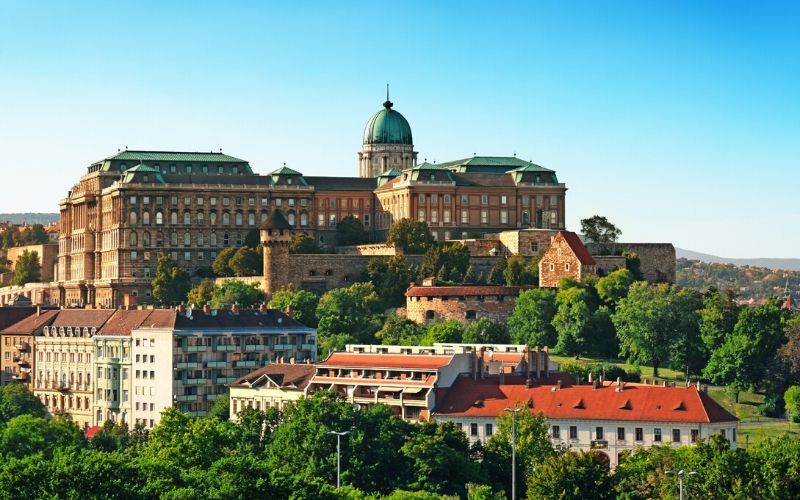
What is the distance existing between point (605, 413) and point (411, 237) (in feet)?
242

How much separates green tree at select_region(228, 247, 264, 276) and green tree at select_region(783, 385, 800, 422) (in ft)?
215

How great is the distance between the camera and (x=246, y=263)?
195500 millimetres

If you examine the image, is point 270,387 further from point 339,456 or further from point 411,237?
point 411,237

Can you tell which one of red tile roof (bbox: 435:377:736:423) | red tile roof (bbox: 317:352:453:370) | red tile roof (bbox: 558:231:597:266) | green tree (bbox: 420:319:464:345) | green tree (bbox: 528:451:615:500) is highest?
red tile roof (bbox: 558:231:597:266)

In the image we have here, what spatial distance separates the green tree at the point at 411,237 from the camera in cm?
19375

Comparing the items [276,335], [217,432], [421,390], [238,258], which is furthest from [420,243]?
[217,432]

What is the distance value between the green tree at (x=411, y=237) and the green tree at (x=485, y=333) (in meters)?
23.1

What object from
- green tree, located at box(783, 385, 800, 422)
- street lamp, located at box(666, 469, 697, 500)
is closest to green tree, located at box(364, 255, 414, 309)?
green tree, located at box(783, 385, 800, 422)

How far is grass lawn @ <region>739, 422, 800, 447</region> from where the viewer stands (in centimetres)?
12927

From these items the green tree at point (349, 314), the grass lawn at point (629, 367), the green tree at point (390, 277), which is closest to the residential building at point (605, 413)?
the grass lawn at point (629, 367)

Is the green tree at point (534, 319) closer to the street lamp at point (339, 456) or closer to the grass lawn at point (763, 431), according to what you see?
the grass lawn at point (763, 431)

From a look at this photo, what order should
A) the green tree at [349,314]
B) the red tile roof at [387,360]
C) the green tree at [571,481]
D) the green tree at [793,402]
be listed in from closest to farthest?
the green tree at [571,481]
the red tile roof at [387,360]
the green tree at [793,402]
the green tree at [349,314]

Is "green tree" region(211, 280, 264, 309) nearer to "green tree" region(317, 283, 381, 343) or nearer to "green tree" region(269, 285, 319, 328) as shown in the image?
"green tree" region(269, 285, 319, 328)

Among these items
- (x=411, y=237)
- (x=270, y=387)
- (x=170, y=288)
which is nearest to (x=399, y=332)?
(x=411, y=237)
